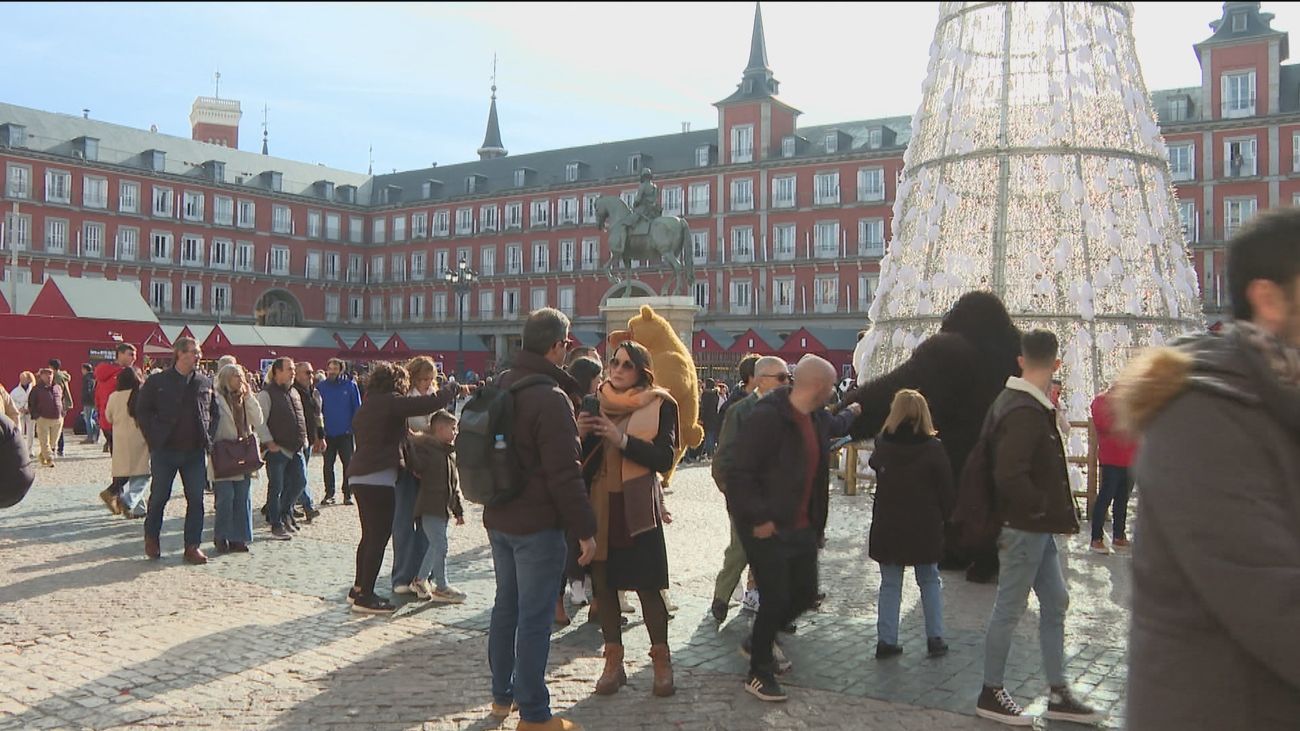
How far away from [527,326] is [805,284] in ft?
147

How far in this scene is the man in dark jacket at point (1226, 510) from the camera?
156 centimetres

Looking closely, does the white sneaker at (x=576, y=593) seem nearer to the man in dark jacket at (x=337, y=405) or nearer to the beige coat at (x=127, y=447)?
the man in dark jacket at (x=337, y=405)

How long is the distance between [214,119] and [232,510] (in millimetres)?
74200

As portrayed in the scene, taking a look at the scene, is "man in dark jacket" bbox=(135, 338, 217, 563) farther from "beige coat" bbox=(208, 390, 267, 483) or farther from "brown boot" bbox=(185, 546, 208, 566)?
"beige coat" bbox=(208, 390, 267, 483)

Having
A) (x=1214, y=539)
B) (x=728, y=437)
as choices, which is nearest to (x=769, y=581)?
(x=728, y=437)

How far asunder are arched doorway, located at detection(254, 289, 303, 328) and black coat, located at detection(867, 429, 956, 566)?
55.5 meters

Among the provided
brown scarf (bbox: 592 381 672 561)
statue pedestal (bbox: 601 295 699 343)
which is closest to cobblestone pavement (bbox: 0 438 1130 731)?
brown scarf (bbox: 592 381 672 561)

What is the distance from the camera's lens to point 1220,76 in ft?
127

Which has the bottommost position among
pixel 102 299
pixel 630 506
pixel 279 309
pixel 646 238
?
pixel 630 506

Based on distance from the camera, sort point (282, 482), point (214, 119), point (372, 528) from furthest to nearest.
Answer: point (214, 119)
point (282, 482)
point (372, 528)

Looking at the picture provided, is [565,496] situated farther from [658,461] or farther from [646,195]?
[646,195]

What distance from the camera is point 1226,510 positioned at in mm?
1568

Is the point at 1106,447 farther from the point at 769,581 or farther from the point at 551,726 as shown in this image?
the point at 551,726

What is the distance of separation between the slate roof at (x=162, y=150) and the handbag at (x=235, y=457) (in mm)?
49060
